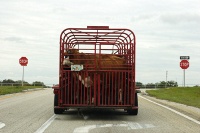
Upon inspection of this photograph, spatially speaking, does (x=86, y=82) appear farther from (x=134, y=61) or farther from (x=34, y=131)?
(x=34, y=131)

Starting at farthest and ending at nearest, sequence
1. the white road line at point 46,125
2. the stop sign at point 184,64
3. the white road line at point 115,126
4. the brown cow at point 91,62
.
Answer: the stop sign at point 184,64
the brown cow at point 91,62
the white road line at point 115,126
the white road line at point 46,125

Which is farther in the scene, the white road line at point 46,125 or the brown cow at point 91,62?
the brown cow at point 91,62

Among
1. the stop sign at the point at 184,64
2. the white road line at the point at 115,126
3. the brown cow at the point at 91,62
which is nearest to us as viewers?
the white road line at the point at 115,126

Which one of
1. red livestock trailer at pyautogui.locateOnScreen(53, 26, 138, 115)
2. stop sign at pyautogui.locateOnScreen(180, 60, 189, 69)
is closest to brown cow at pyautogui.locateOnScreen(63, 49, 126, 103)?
red livestock trailer at pyautogui.locateOnScreen(53, 26, 138, 115)

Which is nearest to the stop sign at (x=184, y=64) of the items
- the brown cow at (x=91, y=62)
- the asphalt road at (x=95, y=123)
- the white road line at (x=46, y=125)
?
the asphalt road at (x=95, y=123)

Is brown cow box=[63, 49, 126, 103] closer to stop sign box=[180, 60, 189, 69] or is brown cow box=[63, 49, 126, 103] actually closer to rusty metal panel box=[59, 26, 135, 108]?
rusty metal panel box=[59, 26, 135, 108]

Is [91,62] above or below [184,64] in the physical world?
below

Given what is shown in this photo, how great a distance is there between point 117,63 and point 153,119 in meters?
2.20

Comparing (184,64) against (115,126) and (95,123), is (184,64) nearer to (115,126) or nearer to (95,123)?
(95,123)

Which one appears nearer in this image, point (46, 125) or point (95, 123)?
point (46, 125)

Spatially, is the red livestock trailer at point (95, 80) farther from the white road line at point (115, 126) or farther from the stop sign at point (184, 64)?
the stop sign at point (184, 64)

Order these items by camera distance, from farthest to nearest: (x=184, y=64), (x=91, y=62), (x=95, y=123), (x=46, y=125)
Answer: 1. (x=184, y=64)
2. (x=91, y=62)
3. (x=95, y=123)
4. (x=46, y=125)

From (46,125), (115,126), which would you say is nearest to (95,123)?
(115,126)

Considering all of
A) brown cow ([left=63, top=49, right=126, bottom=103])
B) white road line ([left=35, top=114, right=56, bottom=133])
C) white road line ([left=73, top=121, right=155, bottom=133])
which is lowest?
white road line ([left=73, top=121, right=155, bottom=133])
